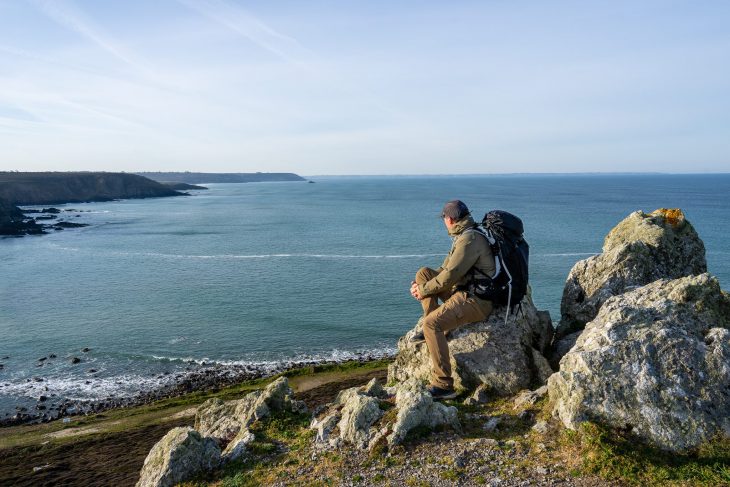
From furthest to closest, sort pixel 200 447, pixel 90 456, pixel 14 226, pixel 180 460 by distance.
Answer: pixel 14 226, pixel 90 456, pixel 200 447, pixel 180 460

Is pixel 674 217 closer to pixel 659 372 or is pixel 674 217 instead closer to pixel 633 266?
pixel 633 266

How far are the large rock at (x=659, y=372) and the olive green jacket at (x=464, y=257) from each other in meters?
2.67

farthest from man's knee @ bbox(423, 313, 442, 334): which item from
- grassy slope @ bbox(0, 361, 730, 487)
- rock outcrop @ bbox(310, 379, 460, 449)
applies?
grassy slope @ bbox(0, 361, 730, 487)

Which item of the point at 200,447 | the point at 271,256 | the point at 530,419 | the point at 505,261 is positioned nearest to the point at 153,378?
the point at 200,447

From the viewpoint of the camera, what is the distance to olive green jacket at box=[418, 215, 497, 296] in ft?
36.9

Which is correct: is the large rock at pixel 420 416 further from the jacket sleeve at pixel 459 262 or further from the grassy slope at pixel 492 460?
the jacket sleeve at pixel 459 262

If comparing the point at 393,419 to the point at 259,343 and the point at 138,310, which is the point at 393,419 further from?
the point at 138,310

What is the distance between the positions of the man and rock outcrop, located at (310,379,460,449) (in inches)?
27.4

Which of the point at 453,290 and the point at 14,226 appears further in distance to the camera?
the point at 14,226

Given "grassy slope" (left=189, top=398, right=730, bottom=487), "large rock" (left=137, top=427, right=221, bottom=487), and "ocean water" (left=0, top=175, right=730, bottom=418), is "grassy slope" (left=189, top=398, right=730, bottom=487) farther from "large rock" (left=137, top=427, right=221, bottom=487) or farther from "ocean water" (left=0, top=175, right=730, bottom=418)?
"ocean water" (left=0, top=175, right=730, bottom=418)

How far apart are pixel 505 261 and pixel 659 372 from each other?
370 centimetres

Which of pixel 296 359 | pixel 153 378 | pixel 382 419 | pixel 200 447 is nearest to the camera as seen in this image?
pixel 382 419

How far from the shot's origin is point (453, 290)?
12.5 metres

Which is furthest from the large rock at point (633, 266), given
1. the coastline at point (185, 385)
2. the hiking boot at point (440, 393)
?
the coastline at point (185, 385)
